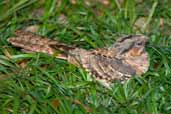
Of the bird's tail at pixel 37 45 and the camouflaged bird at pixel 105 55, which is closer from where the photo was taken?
the camouflaged bird at pixel 105 55

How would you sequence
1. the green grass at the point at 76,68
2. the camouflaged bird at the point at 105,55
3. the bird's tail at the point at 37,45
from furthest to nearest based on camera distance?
the bird's tail at the point at 37,45
the camouflaged bird at the point at 105,55
the green grass at the point at 76,68

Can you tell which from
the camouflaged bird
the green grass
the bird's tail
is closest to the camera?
the green grass

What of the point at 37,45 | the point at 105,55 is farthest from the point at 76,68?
the point at 37,45

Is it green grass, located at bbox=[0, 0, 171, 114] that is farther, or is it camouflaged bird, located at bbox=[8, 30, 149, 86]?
camouflaged bird, located at bbox=[8, 30, 149, 86]

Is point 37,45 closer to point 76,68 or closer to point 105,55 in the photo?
point 76,68

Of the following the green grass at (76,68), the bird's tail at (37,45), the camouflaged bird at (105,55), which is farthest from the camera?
the bird's tail at (37,45)

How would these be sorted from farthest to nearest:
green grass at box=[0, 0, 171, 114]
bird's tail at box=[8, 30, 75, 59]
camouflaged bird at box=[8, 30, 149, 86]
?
1. bird's tail at box=[8, 30, 75, 59]
2. camouflaged bird at box=[8, 30, 149, 86]
3. green grass at box=[0, 0, 171, 114]

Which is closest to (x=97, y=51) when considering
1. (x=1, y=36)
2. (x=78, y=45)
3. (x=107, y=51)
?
(x=107, y=51)
